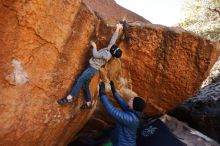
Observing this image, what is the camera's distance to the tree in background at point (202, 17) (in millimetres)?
17141

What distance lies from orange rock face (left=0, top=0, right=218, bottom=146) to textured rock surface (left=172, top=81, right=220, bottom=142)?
1841 mm

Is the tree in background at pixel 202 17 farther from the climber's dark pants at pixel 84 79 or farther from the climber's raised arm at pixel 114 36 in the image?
Result: the climber's dark pants at pixel 84 79

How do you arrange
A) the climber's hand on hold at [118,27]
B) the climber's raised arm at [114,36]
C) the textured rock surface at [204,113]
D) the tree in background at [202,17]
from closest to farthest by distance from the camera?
the climber's raised arm at [114,36]
the climber's hand on hold at [118,27]
the textured rock surface at [204,113]
the tree in background at [202,17]

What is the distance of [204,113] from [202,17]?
916 cm

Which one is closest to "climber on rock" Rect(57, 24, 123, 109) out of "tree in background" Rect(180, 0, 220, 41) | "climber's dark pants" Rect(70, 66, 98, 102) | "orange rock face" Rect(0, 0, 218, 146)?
"climber's dark pants" Rect(70, 66, 98, 102)

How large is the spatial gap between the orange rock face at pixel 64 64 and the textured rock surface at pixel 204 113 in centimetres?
184

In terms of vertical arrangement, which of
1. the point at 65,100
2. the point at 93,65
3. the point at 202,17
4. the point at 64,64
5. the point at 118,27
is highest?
the point at 202,17

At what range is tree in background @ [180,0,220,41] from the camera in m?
17.1

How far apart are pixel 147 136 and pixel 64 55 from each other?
3.25m

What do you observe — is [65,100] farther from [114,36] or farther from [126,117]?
[114,36]

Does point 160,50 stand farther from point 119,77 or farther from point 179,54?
point 119,77

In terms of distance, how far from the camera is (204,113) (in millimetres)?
10227

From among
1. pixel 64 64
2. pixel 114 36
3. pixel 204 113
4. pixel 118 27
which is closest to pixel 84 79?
pixel 64 64

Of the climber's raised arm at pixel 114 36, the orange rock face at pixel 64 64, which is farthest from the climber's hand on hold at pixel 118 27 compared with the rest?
the orange rock face at pixel 64 64
